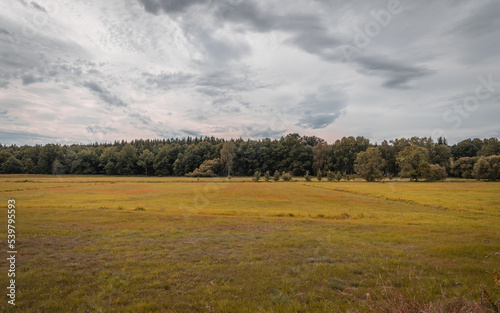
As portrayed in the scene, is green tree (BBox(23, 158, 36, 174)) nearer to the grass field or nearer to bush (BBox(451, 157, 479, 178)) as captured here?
the grass field

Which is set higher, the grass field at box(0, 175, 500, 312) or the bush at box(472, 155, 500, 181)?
the bush at box(472, 155, 500, 181)

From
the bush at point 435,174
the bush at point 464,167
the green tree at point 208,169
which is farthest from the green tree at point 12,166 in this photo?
the bush at point 464,167

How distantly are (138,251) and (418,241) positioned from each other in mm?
14335

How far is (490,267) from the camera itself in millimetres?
8766

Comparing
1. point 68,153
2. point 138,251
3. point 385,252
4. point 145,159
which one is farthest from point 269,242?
point 68,153

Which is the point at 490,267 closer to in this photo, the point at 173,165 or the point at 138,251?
the point at 138,251

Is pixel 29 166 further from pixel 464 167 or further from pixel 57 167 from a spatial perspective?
pixel 464 167

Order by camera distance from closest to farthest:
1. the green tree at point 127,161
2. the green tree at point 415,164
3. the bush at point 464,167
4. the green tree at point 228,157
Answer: the green tree at point 415,164
the bush at point 464,167
the green tree at point 228,157
the green tree at point 127,161

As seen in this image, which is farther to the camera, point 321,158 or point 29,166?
point 321,158

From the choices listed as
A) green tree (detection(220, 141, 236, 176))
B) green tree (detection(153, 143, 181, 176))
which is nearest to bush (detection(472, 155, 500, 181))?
green tree (detection(220, 141, 236, 176))

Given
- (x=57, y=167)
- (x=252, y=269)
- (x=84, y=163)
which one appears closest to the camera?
(x=252, y=269)

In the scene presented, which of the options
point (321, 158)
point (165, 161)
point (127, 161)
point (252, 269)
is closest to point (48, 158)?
point (127, 161)

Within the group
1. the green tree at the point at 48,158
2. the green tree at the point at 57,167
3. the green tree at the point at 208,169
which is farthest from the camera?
the green tree at the point at 48,158

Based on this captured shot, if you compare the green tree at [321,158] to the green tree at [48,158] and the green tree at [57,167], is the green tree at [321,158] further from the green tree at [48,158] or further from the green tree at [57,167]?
the green tree at [48,158]
